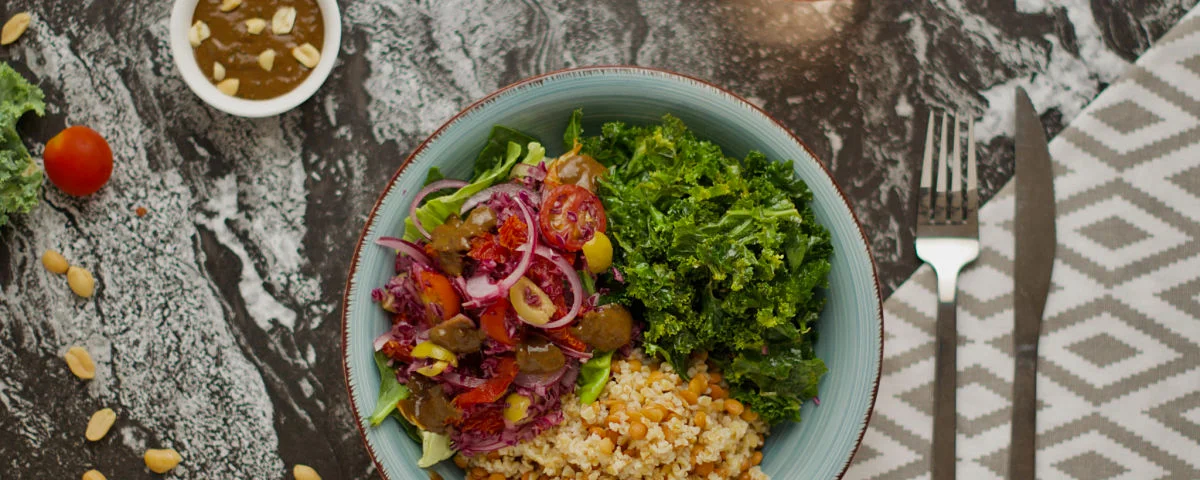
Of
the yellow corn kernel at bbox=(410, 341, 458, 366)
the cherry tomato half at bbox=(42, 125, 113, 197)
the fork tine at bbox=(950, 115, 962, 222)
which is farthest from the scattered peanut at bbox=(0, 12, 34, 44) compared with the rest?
the fork tine at bbox=(950, 115, 962, 222)

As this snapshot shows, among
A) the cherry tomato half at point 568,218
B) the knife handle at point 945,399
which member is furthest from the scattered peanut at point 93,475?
the knife handle at point 945,399

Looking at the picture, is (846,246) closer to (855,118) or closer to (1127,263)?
(855,118)

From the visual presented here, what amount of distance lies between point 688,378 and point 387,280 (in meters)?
1.02

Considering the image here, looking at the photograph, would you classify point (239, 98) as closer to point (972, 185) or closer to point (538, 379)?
point (538, 379)

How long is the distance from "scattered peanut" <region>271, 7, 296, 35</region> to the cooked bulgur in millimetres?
1671

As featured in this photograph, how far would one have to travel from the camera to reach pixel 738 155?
2.72 meters

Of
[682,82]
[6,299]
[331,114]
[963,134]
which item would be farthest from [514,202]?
[6,299]

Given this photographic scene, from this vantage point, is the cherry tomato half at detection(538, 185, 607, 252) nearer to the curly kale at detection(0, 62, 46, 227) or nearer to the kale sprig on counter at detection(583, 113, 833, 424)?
the kale sprig on counter at detection(583, 113, 833, 424)

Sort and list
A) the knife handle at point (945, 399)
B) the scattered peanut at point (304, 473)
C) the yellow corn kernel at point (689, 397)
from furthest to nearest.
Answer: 1. the scattered peanut at point (304, 473)
2. the knife handle at point (945, 399)
3. the yellow corn kernel at point (689, 397)

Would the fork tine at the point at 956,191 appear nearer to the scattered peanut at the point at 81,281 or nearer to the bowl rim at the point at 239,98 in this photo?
the bowl rim at the point at 239,98

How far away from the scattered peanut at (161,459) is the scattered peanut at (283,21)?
5.29 ft

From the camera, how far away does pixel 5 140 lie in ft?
9.73

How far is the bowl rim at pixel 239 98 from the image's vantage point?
2916 millimetres

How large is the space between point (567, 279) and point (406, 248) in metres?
0.53
